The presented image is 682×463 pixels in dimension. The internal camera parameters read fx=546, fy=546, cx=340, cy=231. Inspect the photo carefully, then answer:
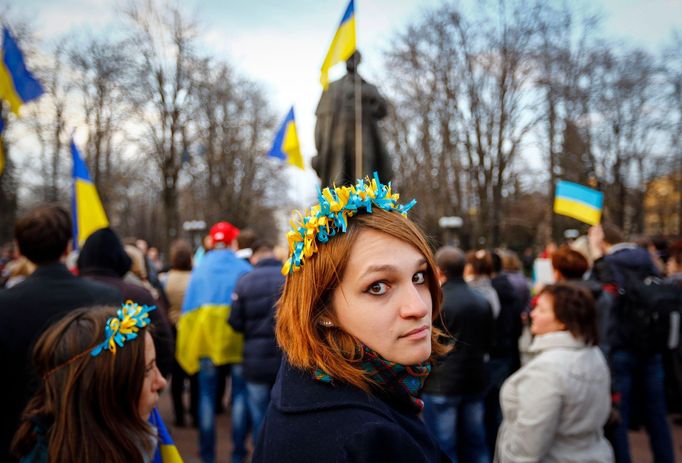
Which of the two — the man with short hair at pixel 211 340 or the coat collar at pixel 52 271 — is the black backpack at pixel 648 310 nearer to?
the man with short hair at pixel 211 340

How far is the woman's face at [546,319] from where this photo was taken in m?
3.09

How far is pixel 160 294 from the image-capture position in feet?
19.6

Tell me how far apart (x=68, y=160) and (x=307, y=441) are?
30464 millimetres

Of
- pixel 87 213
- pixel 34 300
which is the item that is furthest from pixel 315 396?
pixel 87 213

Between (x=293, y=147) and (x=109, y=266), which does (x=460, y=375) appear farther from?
(x=293, y=147)

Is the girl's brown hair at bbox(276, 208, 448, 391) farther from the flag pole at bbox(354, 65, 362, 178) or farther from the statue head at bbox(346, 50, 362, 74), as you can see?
the statue head at bbox(346, 50, 362, 74)

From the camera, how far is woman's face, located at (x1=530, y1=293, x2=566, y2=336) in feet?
10.2

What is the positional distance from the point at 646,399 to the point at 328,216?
4.52m

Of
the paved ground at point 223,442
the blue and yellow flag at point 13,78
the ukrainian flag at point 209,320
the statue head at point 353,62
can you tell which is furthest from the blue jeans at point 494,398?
the blue and yellow flag at point 13,78

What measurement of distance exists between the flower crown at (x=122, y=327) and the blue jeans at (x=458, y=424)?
277cm

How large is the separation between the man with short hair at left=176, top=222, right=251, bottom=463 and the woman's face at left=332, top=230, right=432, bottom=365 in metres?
3.66

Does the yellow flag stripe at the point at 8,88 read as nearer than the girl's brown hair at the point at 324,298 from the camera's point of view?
No

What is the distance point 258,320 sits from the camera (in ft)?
14.8

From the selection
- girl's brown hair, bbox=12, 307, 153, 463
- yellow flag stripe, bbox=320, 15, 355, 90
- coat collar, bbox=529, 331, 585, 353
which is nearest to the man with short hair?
yellow flag stripe, bbox=320, 15, 355, 90
